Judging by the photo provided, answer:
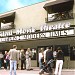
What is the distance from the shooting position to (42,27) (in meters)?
27.0

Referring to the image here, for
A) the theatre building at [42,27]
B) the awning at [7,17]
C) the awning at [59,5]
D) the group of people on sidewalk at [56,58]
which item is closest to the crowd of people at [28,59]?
the group of people on sidewalk at [56,58]

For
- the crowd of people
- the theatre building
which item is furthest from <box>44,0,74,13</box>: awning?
the crowd of people

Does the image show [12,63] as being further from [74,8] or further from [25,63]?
[74,8]

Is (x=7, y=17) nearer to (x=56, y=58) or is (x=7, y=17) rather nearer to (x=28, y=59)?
(x=28, y=59)

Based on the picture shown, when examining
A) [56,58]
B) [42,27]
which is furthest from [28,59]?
[56,58]

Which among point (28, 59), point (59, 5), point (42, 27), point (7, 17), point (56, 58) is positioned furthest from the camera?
point (7, 17)

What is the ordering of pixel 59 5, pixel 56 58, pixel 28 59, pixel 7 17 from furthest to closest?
pixel 7 17 → pixel 59 5 → pixel 28 59 → pixel 56 58

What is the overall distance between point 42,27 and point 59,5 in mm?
2936

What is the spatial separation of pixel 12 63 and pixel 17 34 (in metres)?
13.2

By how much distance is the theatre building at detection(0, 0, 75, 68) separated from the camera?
2483 centimetres

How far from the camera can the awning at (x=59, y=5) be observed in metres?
24.7

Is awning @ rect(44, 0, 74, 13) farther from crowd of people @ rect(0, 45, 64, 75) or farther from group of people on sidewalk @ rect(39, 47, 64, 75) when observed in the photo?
group of people on sidewalk @ rect(39, 47, 64, 75)

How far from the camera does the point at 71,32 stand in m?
23.7

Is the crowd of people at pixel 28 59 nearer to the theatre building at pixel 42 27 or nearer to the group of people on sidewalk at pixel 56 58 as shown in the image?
the group of people on sidewalk at pixel 56 58
